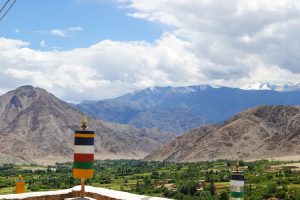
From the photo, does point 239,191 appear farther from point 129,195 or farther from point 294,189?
point 294,189

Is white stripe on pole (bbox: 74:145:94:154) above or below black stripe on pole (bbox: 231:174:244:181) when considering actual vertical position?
above

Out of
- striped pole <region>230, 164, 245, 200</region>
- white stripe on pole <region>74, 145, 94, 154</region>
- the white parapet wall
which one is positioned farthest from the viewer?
the white parapet wall

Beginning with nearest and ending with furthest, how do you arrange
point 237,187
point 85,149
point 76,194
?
point 237,187
point 85,149
point 76,194

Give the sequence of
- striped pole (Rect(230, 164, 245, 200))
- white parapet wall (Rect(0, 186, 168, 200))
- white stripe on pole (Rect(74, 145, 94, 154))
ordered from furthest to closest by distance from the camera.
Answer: white parapet wall (Rect(0, 186, 168, 200))
white stripe on pole (Rect(74, 145, 94, 154))
striped pole (Rect(230, 164, 245, 200))

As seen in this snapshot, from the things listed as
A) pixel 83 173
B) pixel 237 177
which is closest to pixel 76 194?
pixel 83 173

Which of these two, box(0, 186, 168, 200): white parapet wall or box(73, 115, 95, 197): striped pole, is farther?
box(0, 186, 168, 200): white parapet wall

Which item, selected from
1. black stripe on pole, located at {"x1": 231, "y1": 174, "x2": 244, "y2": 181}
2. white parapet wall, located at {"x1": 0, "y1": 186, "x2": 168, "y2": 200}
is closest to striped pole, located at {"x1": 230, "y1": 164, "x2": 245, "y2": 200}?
black stripe on pole, located at {"x1": 231, "y1": 174, "x2": 244, "y2": 181}

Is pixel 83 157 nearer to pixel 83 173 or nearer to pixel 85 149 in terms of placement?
pixel 85 149

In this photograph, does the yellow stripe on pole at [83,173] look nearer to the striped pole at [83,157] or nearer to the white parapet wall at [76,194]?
the striped pole at [83,157]

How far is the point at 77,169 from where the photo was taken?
8.27m

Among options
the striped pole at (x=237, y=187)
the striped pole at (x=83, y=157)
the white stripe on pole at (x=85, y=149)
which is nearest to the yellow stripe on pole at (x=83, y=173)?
the striped pole at (x=83, y=157)

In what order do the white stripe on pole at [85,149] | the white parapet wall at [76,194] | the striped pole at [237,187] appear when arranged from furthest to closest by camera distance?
1. the white parapet wall at [76,194]
2. the white stripe on pole at [85,149]
3. the striped pole at [237,187]

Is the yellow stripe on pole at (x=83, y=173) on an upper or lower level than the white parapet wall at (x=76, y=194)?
upper

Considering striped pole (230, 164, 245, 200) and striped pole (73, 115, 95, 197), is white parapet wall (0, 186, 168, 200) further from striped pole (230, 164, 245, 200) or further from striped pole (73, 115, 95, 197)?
striped pole (230, 164, 245, 200)
